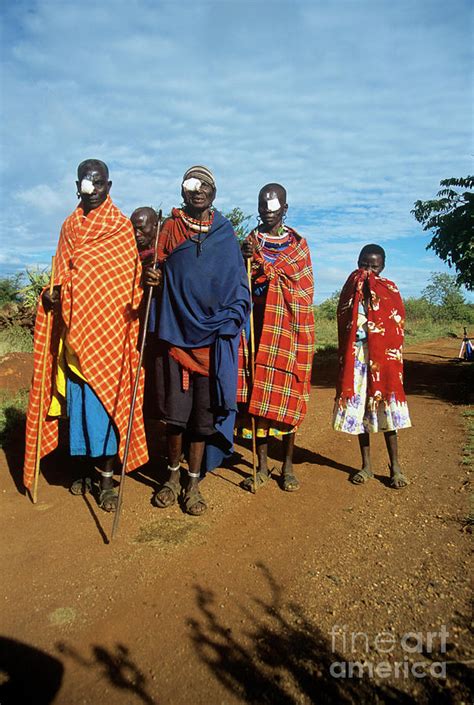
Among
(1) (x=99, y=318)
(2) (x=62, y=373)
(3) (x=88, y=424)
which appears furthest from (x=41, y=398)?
(1) (x=99, y=318)

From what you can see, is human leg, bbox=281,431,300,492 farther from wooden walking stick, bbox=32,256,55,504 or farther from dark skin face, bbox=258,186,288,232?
wooden walking stick, bbox=32,256,55,504

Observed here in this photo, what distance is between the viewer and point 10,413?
19.5ft

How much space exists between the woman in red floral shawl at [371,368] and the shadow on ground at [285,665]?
219cm

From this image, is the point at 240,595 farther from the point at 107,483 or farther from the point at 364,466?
the point at 364,466

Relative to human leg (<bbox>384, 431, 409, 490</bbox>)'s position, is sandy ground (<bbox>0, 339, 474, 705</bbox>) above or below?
below

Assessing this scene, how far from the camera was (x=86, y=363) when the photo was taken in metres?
3.85

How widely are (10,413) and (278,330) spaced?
11.1 feet

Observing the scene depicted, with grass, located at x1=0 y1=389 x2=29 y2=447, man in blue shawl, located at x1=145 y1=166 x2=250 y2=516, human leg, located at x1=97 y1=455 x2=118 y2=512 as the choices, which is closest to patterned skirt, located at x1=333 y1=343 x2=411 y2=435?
man in blue shawl, located at x1=145 y1=166 x2=250 y2=516

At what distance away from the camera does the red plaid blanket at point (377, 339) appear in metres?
4.61

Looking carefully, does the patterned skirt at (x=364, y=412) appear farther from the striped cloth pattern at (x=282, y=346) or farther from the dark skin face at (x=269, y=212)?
the dark skin face at (x=269, y=212)

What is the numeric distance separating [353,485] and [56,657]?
2823mm

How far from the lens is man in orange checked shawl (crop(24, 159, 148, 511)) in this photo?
389cm

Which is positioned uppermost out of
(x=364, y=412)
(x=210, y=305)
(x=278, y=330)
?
(x=210, y=305)

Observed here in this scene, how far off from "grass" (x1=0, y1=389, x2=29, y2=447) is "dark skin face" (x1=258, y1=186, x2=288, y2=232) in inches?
131
